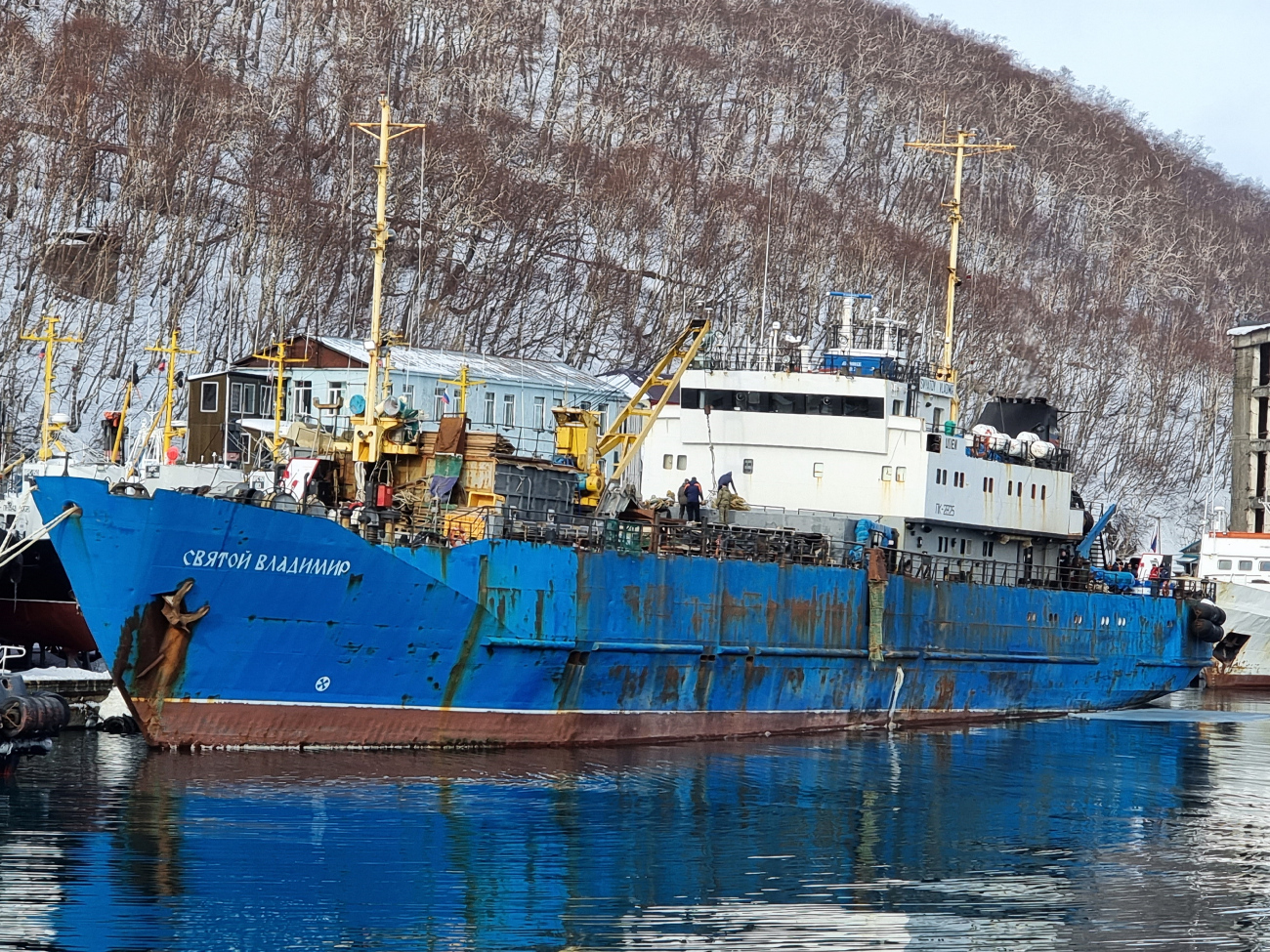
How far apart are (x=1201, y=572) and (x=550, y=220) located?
98.8 feet

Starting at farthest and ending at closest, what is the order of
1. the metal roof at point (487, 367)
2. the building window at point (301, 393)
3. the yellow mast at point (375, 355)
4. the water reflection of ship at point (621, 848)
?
the building window at point (301, 393), the metal roof at point (487, 367), the yellow mast at point (375, 355), the water reflection of ship at point (621, 848)

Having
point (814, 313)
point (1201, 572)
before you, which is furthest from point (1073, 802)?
point (814, 313)

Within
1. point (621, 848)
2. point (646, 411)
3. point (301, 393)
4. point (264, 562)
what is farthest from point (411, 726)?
point (301, 393)

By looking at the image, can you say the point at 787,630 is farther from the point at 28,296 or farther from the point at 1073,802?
the point at 28,296

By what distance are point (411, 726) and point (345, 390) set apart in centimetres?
2846

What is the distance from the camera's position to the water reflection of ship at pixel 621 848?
16078 millimetres

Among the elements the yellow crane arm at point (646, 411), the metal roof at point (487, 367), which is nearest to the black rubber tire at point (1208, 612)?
the yellow crane arm at point (646, 411)

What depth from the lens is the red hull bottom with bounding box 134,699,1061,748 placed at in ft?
77.6

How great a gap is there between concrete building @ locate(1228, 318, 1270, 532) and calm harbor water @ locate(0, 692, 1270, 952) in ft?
127

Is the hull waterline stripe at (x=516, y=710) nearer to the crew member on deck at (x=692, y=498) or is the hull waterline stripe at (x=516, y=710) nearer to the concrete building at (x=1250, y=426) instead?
the crew member on deck at (x=692, y=498)

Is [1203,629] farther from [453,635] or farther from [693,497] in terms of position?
[453,635]

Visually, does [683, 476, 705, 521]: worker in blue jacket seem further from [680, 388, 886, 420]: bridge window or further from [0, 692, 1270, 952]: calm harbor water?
[0, 692, 1270, 952]: calm harbor water

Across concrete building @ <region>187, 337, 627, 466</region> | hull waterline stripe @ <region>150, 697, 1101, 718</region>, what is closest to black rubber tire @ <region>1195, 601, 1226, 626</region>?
hull waterline stripe @ <region>150, 697, 1101, 718</region>

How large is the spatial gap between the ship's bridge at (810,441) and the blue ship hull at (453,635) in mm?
2446
